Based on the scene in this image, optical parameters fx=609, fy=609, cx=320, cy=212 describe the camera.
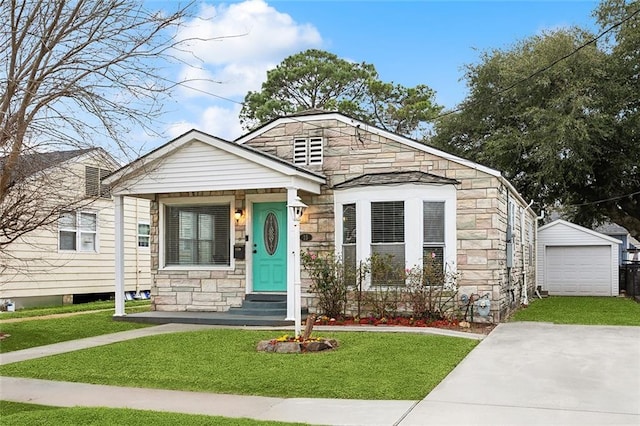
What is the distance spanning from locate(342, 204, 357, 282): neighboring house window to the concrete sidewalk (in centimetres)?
421

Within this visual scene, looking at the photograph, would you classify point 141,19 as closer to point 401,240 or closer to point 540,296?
point 401,240

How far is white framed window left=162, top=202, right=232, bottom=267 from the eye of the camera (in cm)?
1280

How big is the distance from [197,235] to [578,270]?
559 inches

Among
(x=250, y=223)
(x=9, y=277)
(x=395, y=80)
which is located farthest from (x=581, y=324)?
(x=395, y=80)

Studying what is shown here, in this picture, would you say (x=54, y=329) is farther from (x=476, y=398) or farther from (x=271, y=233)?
(x=476, y=398)

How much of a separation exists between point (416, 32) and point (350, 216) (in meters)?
4.20

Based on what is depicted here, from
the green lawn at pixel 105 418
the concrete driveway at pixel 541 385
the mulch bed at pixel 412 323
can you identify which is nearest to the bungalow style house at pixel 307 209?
the mulch bed at pixel 412 323

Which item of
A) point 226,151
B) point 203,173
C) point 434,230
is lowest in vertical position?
point 434,230

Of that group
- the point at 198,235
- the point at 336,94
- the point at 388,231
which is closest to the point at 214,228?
the point at 198,235

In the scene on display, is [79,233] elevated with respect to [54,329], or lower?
elevated

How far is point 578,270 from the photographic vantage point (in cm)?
2114

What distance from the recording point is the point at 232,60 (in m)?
8.06

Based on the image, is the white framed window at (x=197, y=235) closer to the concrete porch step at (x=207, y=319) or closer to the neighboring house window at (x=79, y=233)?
the concrete porch step at (x=207, y=319)

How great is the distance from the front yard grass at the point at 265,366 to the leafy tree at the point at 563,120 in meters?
13.1
